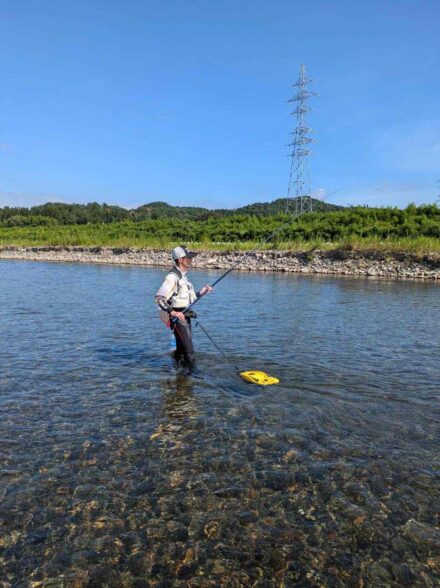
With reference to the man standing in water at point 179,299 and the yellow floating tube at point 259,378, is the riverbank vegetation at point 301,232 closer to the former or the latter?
the man standing in water at point 179,299

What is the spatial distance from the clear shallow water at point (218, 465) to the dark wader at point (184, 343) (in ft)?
1.64

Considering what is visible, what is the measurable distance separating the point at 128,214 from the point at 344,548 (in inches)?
5538

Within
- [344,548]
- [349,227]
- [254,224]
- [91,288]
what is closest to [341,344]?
[344,548]

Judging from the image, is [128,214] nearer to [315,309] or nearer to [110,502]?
[315,309]

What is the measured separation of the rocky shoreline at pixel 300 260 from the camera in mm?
39188

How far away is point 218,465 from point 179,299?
477 centimetres

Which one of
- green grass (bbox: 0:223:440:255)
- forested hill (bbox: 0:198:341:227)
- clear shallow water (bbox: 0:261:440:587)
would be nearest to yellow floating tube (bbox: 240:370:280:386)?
clear shallow water (bbox: 0:261:440:587)

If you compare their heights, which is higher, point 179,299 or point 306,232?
point 306,232

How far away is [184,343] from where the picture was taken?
10508 mm

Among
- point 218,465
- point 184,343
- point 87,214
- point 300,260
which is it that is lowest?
point 218,465

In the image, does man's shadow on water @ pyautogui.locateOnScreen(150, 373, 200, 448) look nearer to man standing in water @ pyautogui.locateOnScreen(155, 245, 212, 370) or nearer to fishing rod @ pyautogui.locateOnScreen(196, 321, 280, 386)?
man standing in water @ pyautogui.locateOnScreen(155, 245, 212, 370)

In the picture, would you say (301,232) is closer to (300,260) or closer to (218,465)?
(300,260)

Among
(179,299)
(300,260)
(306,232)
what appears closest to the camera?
(179,299)

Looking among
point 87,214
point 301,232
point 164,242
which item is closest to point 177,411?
point 301,232
